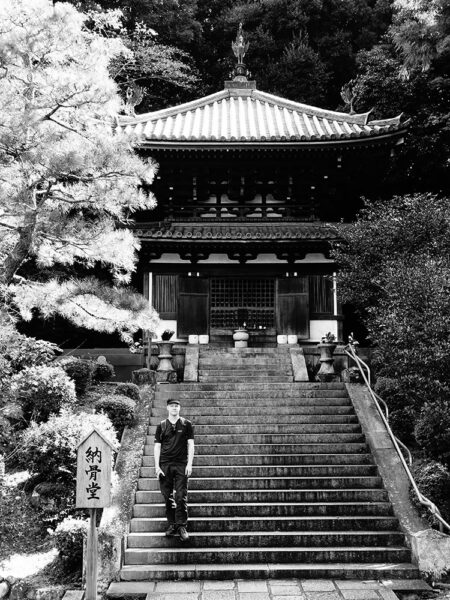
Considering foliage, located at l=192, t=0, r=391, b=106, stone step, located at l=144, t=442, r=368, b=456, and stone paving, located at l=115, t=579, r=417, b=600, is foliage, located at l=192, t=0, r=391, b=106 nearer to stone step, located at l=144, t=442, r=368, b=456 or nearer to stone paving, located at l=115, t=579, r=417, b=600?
stone step, located at l=144, t=442, r=368, b=456

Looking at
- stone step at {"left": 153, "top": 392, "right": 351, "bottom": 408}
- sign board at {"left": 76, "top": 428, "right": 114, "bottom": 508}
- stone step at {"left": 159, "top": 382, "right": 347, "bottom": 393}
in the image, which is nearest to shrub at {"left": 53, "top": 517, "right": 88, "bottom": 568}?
sign board at {"left": 76, "top": 428, "right": 114, "bottom": 508}

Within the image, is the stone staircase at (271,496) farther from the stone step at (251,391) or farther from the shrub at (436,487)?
the shrub at (436,487)

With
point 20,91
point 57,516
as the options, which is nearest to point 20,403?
point 57,516

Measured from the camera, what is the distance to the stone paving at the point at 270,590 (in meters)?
6.04

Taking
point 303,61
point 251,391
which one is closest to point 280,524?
point 251,391

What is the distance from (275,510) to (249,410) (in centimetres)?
263

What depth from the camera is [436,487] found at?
7781 mm

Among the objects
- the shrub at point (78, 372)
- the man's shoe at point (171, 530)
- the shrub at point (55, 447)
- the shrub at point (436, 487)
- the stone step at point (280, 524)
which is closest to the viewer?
the man's shoe at point (171, 530)

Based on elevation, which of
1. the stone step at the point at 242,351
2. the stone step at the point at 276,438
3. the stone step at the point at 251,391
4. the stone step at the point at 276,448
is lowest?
the stone step at the point at 276,448

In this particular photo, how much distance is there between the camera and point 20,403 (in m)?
9.66

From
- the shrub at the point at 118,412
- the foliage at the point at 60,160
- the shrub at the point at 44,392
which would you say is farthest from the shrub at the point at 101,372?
the foliage at the point at 60,160

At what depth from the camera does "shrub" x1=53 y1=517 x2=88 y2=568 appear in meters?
6.74

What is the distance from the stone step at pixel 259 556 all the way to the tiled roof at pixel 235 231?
28.2 feet

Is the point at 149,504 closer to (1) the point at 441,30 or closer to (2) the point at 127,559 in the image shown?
(2) the point at 127,559
